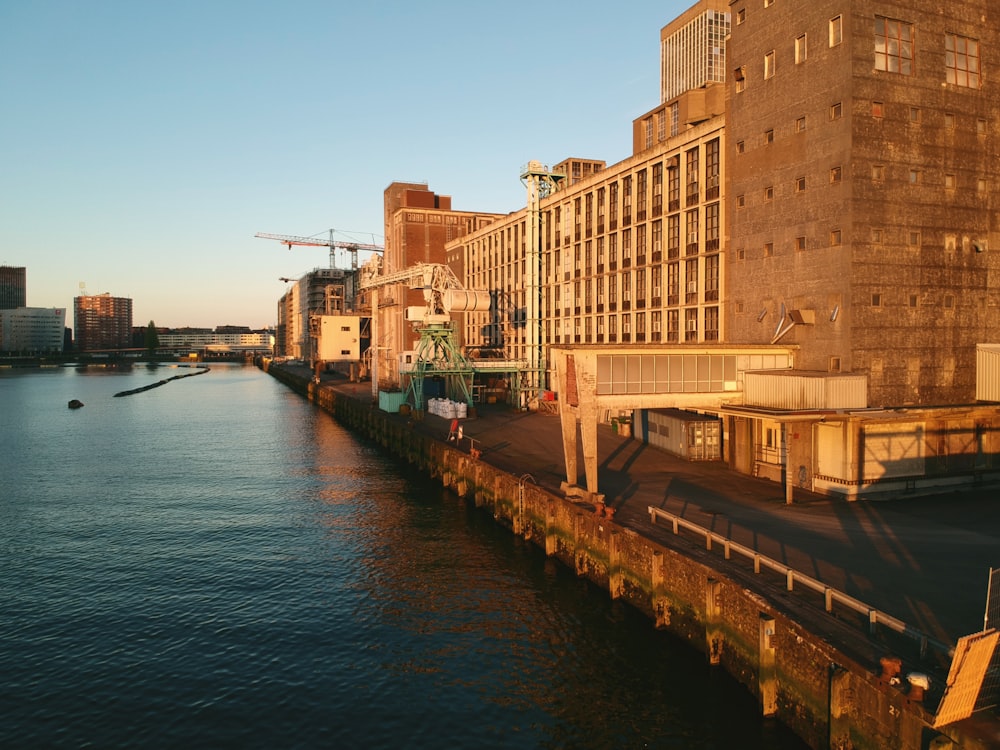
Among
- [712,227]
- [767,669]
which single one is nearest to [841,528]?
[767,669]

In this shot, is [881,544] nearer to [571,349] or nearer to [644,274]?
[571,349]

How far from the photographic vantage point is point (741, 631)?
20250 millimetres

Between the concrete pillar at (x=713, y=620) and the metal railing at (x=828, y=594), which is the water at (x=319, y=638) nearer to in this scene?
the concrete pillar at (x=713, y=620)

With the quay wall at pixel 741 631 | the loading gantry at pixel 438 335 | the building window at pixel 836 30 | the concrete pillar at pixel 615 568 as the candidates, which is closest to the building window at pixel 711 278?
the building window at pixel 836 30

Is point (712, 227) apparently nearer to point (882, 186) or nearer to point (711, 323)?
point (711, 323)

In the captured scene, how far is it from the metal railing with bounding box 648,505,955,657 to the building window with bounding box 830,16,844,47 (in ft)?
92.3

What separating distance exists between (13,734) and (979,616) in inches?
1095

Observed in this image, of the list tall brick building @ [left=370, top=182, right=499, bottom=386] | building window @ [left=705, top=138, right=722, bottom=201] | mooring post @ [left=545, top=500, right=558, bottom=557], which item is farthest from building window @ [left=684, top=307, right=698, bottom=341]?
tall brick building @ [left=370, top=182, right=499, bottom=386]

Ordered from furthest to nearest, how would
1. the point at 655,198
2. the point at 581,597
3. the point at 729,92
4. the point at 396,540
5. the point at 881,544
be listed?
1. the point at 655,198
2. the point at 729,92
3. the point at 396,540
4. the point at 581,597
5. the point at 881,544

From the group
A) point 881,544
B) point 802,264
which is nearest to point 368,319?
point 802,264

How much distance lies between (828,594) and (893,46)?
1293 inches

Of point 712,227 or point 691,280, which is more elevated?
point 712,227

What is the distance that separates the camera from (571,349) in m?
35.1

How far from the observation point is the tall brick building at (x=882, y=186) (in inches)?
1455
